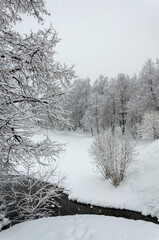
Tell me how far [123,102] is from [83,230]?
24514mm

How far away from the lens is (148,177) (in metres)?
8.43

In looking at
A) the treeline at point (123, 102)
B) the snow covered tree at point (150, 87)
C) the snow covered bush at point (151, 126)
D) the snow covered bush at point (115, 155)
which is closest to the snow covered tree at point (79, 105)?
the treeline at point (123, 102)

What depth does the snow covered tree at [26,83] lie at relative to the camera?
2670mm

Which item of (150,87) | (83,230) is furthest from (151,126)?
(83,230)

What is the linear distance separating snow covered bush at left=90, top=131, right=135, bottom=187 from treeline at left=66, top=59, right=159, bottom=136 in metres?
9.61

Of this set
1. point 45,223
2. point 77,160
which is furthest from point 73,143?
point 45,223

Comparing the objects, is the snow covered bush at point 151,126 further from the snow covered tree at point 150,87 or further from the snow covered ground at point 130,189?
the snow covered tree at point 150,87

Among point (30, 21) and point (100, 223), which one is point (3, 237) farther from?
point (30, 21)

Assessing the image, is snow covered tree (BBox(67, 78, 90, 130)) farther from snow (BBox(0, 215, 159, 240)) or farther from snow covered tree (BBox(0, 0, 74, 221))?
snow (BBox(0, 215, 159, 240))

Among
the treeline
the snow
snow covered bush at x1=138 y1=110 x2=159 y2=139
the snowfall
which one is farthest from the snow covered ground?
the treeline

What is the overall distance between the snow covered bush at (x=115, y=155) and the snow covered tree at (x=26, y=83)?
6464mm

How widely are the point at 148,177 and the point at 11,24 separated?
863 centimetres

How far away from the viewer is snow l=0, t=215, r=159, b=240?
243 cm

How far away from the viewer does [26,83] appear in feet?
9.96
